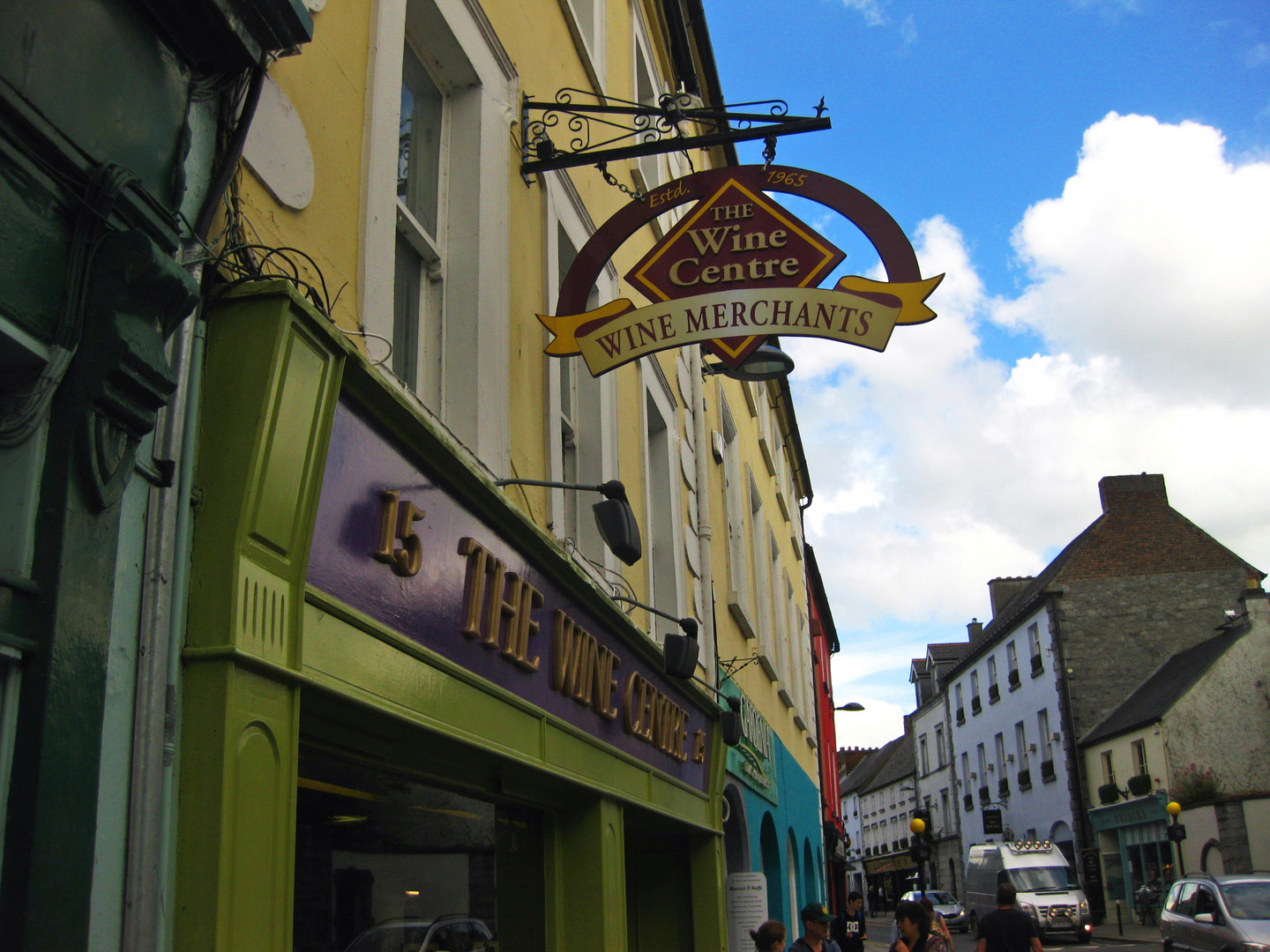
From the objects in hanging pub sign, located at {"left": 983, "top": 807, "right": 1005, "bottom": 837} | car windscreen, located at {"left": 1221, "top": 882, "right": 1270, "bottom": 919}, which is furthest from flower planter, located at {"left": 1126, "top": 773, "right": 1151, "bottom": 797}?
car windscreen, located at {"left": 1221, "top": 882, "right": 1270, "bottom": 919}

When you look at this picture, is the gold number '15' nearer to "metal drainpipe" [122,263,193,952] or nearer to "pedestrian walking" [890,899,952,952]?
"metal drainpipe" [122,263,193,952]

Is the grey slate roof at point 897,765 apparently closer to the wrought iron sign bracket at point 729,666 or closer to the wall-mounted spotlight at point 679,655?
the wrought iron sign bracket at point 729,666

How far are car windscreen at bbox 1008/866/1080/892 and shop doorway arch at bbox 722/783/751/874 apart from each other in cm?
1621

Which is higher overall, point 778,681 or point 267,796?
point 778,681

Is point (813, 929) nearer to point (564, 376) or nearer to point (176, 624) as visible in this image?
point (564, 376)

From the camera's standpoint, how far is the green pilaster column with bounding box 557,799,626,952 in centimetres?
656

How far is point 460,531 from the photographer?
4.79 metres

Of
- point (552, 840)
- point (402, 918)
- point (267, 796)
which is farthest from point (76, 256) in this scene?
point (552, 840)

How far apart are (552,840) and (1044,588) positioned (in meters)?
35.2

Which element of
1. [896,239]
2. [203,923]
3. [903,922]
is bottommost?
[903,922]

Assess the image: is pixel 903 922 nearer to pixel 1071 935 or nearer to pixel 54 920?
pixel 54 920

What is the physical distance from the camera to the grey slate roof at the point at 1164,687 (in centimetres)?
3253

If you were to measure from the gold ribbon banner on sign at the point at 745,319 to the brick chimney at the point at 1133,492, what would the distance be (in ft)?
126

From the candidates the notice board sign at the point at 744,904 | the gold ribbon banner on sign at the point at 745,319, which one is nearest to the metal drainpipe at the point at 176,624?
the gold ribbon banner on sign at the point at 745,319
